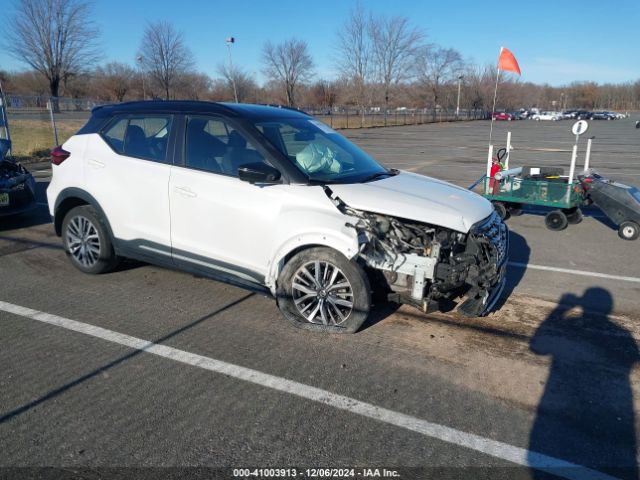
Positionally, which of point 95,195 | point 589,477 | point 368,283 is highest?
point 95,195

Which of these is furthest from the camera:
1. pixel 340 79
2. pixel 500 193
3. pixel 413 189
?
pixel 340 79

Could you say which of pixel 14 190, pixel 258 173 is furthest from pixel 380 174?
pixel 14 190

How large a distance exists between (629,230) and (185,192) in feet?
21.2

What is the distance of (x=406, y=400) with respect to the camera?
316 cm

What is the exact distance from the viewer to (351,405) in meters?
3.09

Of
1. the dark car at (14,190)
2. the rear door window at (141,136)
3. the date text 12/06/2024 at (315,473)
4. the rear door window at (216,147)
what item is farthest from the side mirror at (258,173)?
the dark car at (14,190)

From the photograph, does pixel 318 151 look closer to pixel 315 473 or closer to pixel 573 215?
pixel 315 473

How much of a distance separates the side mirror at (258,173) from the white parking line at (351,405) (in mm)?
1467

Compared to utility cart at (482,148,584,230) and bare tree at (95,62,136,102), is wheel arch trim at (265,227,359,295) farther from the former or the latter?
bare tree at (95,62,136,102)

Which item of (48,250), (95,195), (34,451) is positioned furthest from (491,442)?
(48,250)

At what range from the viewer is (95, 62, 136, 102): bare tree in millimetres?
55991

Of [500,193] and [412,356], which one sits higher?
[500,193]

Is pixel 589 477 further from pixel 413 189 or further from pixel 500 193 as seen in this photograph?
pixel 500 193

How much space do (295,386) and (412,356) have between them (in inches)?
39.0
